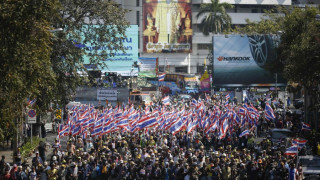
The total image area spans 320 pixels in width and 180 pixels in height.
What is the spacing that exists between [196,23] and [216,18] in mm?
7687

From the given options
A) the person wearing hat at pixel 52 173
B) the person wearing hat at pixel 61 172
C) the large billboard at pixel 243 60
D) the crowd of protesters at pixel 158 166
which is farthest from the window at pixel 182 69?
the person wearing hat at pixel 52 173

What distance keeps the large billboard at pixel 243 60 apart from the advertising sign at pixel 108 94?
1024 cm

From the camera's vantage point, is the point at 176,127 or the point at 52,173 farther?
the point at 176,127

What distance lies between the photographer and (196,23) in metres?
103

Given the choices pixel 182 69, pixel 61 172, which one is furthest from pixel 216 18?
pixel 61 172

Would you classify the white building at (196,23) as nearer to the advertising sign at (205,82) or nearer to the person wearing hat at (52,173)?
the advertising sign at (205,82)

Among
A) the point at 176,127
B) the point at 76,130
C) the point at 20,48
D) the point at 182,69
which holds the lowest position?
the point at 76,130

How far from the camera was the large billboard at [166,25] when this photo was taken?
308 ft

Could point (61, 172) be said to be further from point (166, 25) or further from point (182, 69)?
point (182, 69)

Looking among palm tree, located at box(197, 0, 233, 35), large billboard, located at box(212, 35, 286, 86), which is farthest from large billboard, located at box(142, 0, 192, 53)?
large billboard, located at box(212, 35, 286, 86)

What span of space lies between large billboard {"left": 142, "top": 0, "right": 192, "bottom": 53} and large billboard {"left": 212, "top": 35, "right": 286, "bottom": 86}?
116ft

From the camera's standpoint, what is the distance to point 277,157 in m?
24.0

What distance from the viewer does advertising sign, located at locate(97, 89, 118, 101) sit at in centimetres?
5428

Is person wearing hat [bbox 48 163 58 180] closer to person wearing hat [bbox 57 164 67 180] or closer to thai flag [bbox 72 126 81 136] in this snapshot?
person wearing hat [bbox 57 164 67 180]
